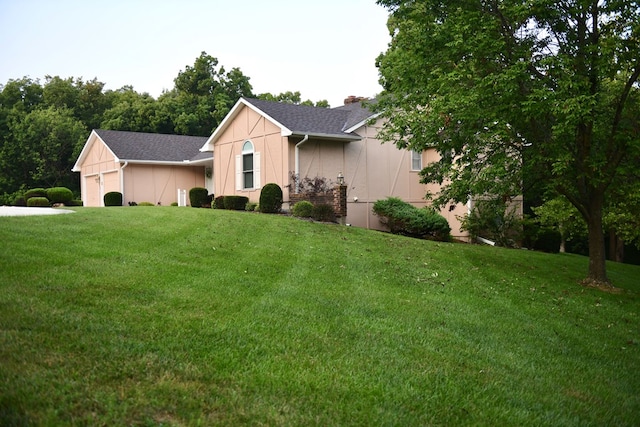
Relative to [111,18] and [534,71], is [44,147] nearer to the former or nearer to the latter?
[111,18]

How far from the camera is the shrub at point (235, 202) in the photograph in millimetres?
19703

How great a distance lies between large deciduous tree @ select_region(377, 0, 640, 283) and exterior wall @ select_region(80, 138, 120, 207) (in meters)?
19.3

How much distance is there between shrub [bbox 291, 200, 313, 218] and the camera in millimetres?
17016

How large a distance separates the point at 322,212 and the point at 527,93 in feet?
26.4

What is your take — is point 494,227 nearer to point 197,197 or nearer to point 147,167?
point 197,197

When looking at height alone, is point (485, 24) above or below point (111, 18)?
below

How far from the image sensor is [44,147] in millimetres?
35094

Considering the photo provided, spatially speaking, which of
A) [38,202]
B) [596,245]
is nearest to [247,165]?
[38,202]

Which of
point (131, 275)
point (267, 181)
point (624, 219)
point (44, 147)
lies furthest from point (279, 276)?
point (44, 147)

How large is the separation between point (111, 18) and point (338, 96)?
101 feet

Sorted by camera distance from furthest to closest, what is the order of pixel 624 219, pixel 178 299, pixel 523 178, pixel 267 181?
pixel 267 181 < pixel 624 219 < pixel 523 178 < pixel 178 299

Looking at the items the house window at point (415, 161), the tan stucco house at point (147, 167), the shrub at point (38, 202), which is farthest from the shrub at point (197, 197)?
the house window at point (415, 161)

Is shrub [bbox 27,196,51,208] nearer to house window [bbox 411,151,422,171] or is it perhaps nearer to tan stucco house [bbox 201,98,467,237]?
tan stucco house [bbox 201,98,467,237]

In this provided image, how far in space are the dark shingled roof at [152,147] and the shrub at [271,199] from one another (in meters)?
8.28
